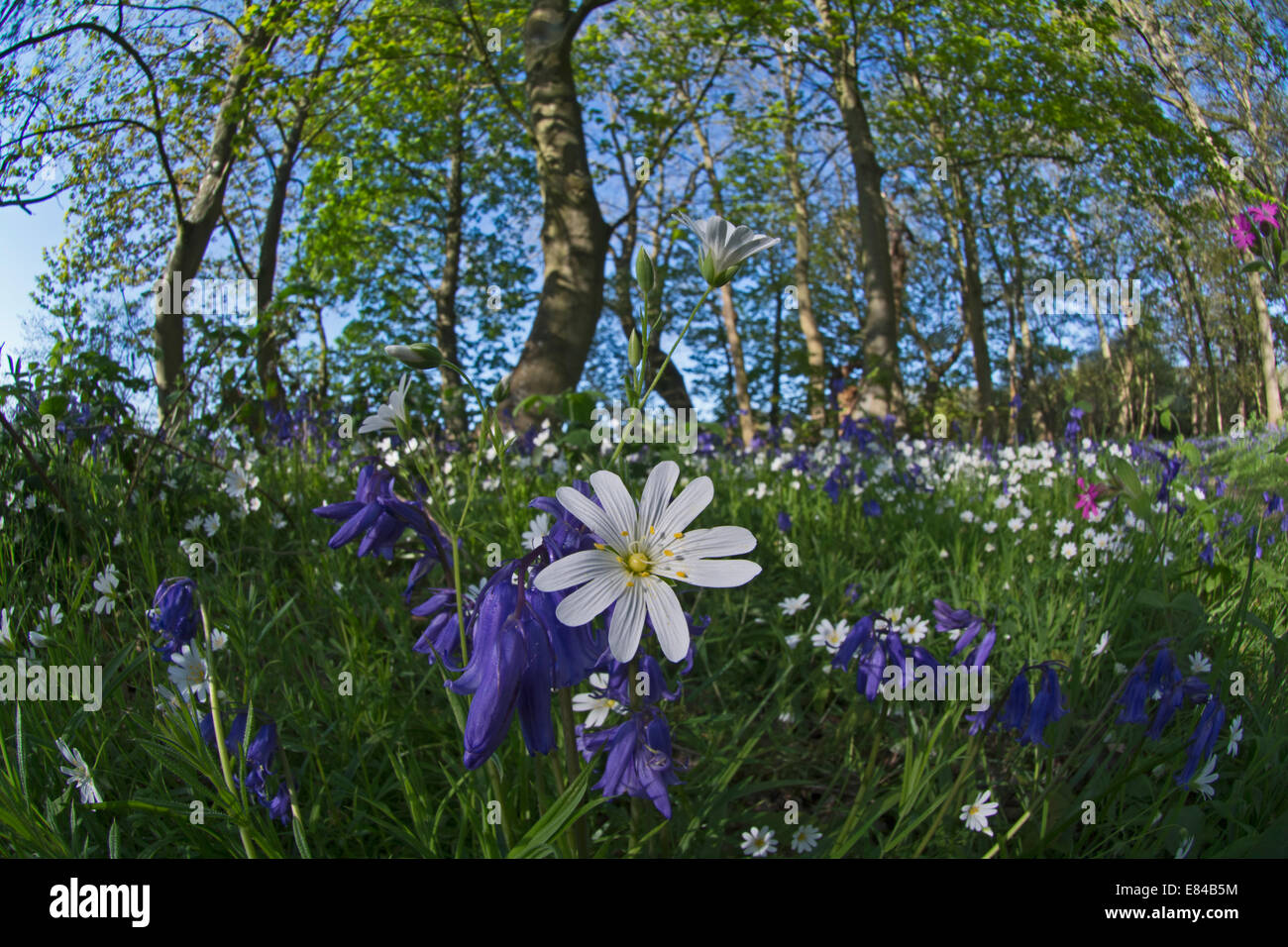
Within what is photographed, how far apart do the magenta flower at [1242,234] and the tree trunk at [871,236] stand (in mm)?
3547

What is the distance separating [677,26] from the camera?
18.3ft

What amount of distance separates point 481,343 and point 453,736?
7759mm

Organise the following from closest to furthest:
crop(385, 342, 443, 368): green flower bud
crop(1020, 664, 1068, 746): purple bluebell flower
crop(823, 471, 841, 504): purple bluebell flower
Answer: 1. crop(385, 342, 443, 368): green flower bud
2. crop(1020, 664, 1068, 746): purple bluebell flower
3. crop(823, 471, 841, 504): purple bluebell flower

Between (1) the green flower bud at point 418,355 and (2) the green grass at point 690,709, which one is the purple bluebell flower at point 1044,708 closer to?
(2) the green grass at point 690,709

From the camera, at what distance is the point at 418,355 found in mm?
966

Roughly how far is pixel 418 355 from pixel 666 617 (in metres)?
0.51

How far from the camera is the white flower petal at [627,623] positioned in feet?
2.23

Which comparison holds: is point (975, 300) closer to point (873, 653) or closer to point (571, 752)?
point (873, 653)

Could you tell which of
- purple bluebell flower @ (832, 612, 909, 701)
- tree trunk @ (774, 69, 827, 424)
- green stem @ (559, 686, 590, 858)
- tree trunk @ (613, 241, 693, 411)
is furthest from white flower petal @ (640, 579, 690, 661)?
tree trunk @ (774, 69, 827, 424)

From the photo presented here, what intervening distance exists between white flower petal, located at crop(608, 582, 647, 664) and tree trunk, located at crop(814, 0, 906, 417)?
16.9ft

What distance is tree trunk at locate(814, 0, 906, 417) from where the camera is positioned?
542cm

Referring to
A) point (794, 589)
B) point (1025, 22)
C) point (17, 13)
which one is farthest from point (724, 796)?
point (1025, 22)

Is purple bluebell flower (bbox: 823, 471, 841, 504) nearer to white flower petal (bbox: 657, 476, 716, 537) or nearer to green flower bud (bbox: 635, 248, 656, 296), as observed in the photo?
green flower bud (bbox: 635, 248, 656, 296)

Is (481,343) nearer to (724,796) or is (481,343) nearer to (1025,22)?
(1025,22)
